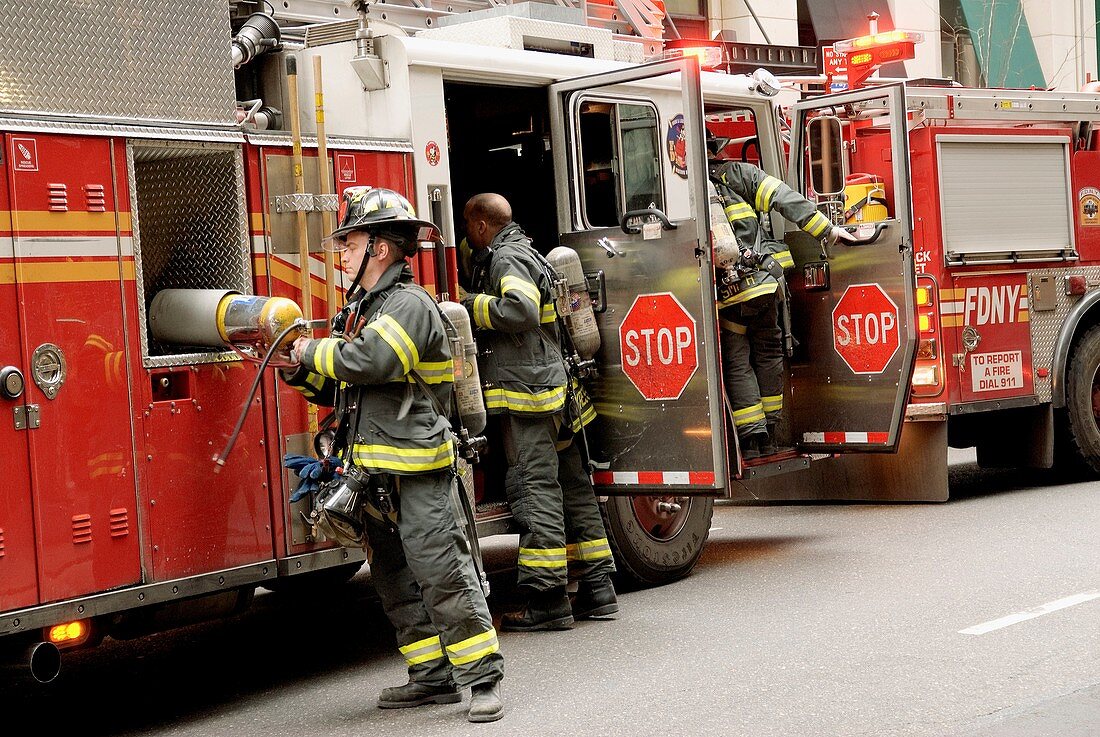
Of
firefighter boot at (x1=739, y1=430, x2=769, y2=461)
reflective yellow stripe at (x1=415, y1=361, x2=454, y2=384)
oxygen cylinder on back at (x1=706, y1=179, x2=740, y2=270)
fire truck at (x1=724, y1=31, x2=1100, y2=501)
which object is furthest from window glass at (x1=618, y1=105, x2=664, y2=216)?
reflective yellow stripe at (x1=415, y1=361, x2=454, y2=384)

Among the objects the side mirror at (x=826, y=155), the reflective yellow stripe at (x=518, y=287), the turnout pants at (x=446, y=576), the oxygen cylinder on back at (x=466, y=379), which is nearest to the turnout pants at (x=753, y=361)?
the side mirror at (x=826, y=155)

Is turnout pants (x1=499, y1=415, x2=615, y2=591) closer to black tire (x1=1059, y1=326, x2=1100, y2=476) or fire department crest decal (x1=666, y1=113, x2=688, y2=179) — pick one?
fire department crest decal (x1=666, y1=113, x2=688, y2=179)

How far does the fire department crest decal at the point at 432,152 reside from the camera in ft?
21.0

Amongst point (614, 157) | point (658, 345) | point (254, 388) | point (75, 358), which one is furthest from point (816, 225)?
point (75, 358)

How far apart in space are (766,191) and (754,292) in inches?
23.8

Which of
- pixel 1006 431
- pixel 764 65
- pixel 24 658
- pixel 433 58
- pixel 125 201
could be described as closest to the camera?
pixel 24 658

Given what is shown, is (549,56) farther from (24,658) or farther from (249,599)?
(24,658)

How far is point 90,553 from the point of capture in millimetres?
4953

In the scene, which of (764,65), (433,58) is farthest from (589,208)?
(764,65)

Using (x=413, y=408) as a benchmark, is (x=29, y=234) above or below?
above

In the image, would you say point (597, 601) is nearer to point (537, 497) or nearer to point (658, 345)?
point (537, 497)

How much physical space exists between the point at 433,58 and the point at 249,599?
2.52 m

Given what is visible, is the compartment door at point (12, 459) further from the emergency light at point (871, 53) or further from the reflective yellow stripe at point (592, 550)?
the emergency light at point (871, 53)

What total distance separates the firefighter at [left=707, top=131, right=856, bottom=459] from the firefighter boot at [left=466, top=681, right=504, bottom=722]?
284cm
